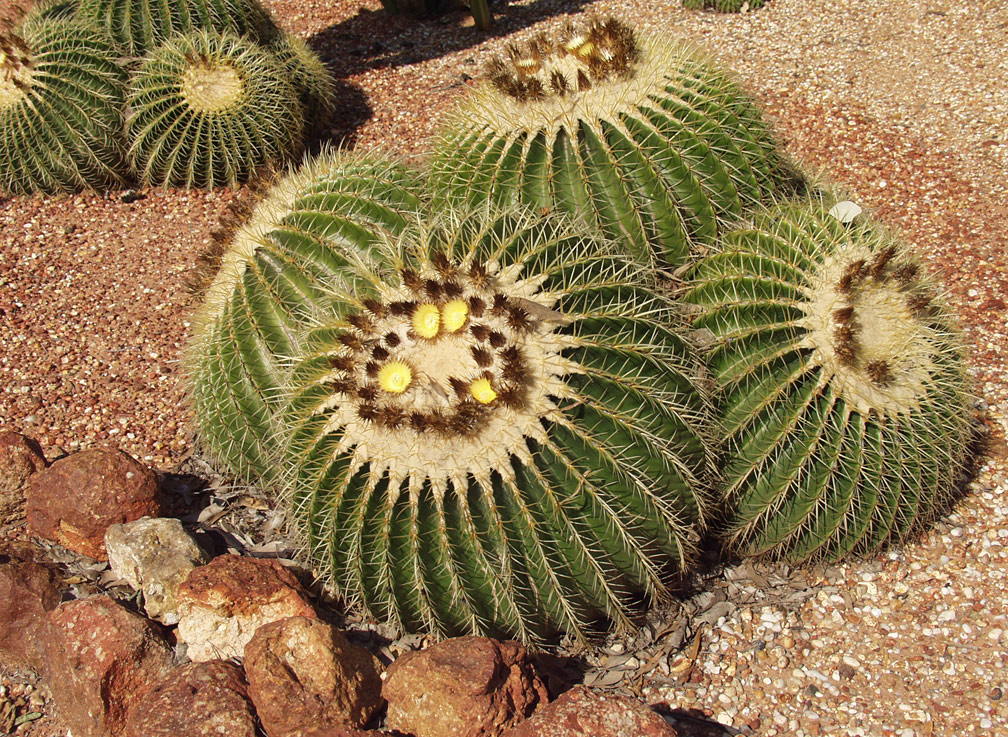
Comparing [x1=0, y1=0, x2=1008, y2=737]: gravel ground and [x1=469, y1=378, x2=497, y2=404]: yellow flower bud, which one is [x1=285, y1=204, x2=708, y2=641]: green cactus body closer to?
[x1=469, y1=378, x2=497, y2=404]: yellow flower bud

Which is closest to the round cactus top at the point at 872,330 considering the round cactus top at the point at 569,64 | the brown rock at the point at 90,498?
the round cactus top at the point at 569,64

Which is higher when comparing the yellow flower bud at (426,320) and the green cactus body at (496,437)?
the yellow flower bud at (426,320)

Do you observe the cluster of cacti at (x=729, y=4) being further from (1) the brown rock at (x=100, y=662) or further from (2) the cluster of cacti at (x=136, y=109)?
(1) the brown rock at (x=100, y=662)

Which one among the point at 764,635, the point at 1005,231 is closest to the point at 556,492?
the point at 764,635

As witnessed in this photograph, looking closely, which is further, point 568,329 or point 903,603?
point 903,603

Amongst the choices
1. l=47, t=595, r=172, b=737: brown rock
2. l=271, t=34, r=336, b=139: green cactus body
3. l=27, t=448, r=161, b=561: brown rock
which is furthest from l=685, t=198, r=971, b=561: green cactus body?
l=271, t=34, r=336, b=139: green cactus body

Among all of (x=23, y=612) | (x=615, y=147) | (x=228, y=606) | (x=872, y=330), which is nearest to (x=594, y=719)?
(x=228, y=606)

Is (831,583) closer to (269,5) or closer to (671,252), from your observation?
(671,252)

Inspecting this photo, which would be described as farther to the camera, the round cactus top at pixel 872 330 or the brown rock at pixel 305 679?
the round cactus top at pixel 872 330
